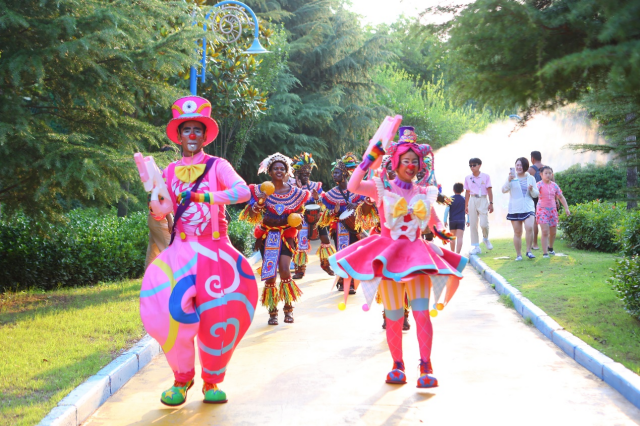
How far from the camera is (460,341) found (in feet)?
25.2

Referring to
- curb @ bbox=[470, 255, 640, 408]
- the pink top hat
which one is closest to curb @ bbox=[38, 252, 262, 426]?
the pink top hat

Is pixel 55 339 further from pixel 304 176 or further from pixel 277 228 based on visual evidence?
pixel 304 176

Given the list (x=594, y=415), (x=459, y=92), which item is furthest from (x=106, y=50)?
(x=594, y=415)

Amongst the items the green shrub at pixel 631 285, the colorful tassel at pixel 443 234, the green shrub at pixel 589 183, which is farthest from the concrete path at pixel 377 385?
the green shrub at pixel 589 183

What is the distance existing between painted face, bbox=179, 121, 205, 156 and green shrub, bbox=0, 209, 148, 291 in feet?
16.2

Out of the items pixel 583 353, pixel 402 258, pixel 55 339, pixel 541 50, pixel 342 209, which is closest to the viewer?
pixel 541 50

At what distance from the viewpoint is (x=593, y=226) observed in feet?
49.5

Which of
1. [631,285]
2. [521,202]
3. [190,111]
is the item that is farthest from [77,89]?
[521,202]

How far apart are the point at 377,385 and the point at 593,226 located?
1074 cm

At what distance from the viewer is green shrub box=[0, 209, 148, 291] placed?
10.6 meters

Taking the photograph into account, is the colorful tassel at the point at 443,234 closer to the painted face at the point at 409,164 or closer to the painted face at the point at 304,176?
the painted face at the point at 409,164

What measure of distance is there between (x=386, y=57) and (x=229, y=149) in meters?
7.94

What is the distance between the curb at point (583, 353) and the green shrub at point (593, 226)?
570 cm

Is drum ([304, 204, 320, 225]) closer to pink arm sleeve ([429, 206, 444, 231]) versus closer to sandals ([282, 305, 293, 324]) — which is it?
sandals ([282, 305, 293, 324])
